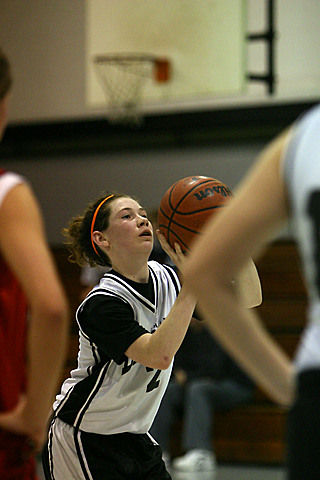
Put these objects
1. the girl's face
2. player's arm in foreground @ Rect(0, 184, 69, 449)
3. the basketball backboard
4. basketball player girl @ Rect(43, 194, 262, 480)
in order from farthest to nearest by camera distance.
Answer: the basketball backboard → the girl's face → basketball player girl @ Rect(43, 194, 262, 480) → player's arm in foreground @ Rect(0, 184, 69, 449)

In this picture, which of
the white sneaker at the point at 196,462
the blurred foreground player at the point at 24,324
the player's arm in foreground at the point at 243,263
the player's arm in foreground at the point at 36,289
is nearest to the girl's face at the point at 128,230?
the blurred foreground player at the point at 24,324

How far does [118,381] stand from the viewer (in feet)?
8.82

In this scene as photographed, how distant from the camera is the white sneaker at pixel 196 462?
6.64m

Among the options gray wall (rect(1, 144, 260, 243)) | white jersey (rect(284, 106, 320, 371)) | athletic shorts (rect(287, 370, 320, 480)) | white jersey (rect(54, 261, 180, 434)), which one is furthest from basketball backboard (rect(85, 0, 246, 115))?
athletic shorts (rect(287, 370, 320, 480))

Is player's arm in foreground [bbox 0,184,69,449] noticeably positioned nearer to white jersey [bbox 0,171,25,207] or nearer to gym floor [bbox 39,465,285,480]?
white jersey [bbox 0,171,25,207]

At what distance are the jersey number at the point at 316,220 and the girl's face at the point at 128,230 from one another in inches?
62.8

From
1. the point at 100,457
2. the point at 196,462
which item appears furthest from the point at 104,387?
Result: the point at 196,462

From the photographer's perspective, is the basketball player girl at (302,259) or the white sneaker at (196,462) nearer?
the basketball player girl at (302,259)

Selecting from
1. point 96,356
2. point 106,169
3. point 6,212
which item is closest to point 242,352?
point 6,212

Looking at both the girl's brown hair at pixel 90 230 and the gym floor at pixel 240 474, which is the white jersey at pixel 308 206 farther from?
the gym floor at pixel 240 474

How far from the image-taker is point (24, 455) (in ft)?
5.56

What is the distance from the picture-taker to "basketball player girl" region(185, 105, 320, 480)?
129cm

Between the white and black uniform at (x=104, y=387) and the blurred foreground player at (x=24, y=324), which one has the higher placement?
the blurred foreground player at (x=24, y=324)

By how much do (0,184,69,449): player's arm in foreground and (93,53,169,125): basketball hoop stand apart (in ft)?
22.2
